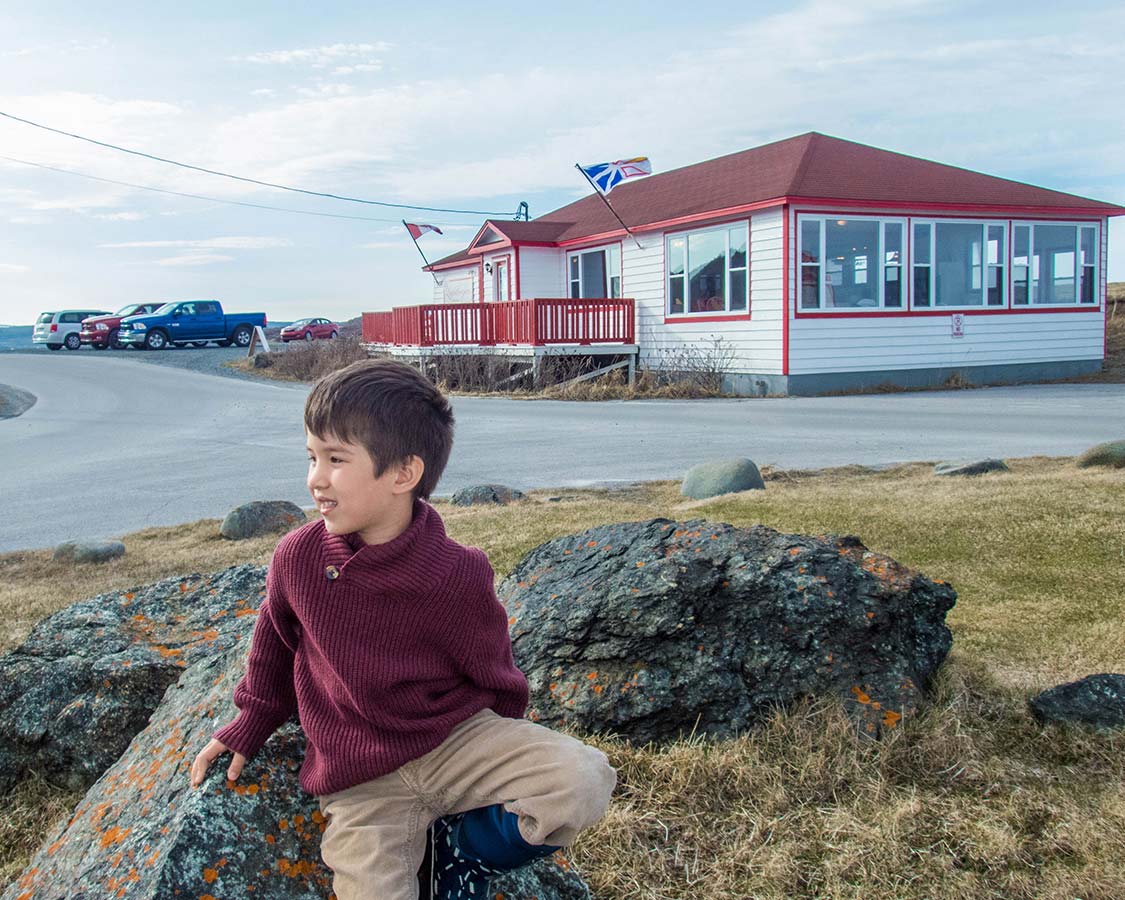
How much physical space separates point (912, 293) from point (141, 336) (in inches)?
1070

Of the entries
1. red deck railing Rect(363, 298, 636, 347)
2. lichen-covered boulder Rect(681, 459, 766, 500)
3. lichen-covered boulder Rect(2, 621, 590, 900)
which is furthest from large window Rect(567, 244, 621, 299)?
lichen-covered boulder Rect(2, 621, 590, 900)

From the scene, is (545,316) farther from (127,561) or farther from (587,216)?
(127,561)

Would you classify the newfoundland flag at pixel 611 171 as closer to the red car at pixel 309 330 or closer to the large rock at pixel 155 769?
the large rock at pixel 155 769

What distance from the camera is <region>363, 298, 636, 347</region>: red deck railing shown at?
21.7 meters

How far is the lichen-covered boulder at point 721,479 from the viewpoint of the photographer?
28.2ft

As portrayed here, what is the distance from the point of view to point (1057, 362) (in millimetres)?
23250

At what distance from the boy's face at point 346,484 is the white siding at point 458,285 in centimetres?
2941

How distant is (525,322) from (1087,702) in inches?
732

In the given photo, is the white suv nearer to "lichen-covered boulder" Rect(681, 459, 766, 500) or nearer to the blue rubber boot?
"lichen-covered boulder" Rect(681, 459, 766, 500)

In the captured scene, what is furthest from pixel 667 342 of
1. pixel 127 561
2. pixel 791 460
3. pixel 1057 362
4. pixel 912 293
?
pixel 127 561

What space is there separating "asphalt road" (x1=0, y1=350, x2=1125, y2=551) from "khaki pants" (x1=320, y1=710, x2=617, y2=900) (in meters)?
6.51

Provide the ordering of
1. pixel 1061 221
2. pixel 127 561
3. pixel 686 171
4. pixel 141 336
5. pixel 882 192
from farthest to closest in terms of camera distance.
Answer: pixel 141 336, pixel 686 171, pixel 1061 221, pixel 882 192, pixel 127 561

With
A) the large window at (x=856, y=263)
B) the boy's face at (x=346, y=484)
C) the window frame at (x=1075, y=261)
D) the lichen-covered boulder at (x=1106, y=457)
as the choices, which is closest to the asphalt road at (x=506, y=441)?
the lichen-covered boulder at (x=1106, y=457)

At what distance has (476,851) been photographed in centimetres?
221
